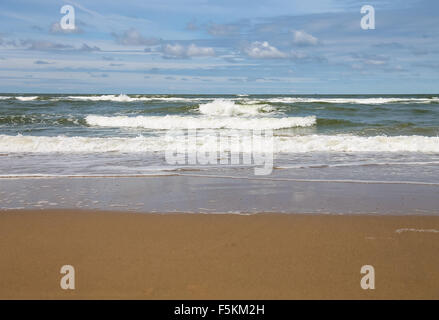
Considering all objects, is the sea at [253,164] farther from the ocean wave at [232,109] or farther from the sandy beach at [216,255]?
the ocean wave at [232,109]

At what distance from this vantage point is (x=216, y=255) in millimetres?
3426

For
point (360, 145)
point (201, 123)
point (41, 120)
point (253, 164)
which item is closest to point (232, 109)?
point (201, 123)

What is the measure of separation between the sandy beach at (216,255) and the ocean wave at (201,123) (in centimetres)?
1415

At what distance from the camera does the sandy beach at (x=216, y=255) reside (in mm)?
2836

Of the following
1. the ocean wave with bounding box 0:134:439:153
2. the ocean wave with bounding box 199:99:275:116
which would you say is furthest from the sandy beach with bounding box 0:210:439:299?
the ocean wave with bounding box 199:99:275:116

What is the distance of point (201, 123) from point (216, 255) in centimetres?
1633

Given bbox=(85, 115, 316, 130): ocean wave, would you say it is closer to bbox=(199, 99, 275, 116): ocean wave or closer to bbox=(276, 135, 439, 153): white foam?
bbox=(199, 99, 275, 116): ocean wave

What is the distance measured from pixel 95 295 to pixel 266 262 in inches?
50.2

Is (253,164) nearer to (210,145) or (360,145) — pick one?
(210,145)

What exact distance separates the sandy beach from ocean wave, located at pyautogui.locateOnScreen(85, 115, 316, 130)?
46.4 feet

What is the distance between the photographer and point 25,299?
2.74 meters

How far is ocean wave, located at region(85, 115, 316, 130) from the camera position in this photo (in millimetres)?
18828

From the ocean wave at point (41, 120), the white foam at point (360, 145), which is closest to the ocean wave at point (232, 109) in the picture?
the ocean wave at point (41, 120)
